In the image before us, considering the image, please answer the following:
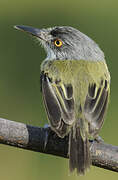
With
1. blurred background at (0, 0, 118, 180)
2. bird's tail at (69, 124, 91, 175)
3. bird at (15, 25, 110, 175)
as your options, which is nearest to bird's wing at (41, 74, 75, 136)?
bird at (15, 25, 110, 175)

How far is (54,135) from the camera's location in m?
6.14

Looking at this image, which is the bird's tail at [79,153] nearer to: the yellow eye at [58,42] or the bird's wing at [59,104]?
the bird's wing at [59,104]

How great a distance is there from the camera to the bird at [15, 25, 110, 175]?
5824 mm

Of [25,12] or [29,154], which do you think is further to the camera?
[25,12]

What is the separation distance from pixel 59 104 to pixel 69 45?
5.16 feet

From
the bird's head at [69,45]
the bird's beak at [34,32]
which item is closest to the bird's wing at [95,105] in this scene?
the bird's head at [69,45]

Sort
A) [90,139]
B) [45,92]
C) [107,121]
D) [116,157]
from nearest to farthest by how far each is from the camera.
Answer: [116,157], [90,139], [45,92], [107,121]

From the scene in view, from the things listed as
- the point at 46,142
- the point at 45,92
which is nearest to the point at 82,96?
the point at 45,92

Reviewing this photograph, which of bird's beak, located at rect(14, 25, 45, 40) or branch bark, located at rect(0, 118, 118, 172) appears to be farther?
bird's beak, located at rect(14, 25, 45, 40)

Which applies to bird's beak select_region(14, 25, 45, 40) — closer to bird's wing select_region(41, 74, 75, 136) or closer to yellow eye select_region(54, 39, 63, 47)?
yellow eye select_region(54, 39, 63, 47)

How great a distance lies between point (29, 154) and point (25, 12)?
4049mm

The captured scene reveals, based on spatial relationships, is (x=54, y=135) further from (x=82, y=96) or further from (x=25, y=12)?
(x=25, y=12)

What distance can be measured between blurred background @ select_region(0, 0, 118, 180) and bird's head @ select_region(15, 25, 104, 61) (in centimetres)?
153

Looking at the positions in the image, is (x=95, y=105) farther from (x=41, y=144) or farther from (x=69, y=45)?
(x=69, y=45)
